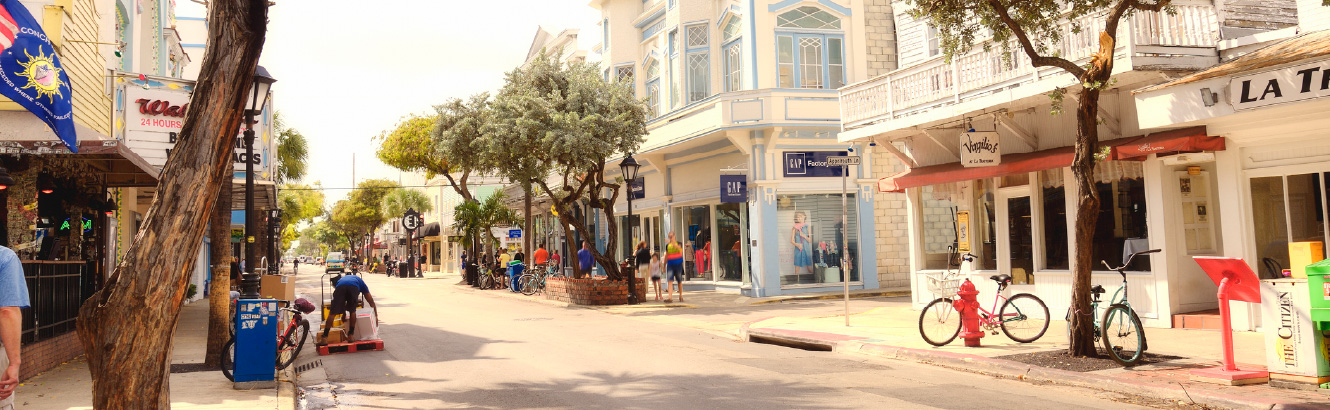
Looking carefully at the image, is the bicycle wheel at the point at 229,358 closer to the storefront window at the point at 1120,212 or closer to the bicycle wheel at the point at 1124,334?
the bicycle wheel at the point at 1124,334

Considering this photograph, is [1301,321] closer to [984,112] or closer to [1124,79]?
[1124,79]

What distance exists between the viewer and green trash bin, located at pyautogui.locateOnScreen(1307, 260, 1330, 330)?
7.37 meters

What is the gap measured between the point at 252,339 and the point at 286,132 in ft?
134

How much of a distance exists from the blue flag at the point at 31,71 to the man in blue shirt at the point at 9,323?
655 centimetres

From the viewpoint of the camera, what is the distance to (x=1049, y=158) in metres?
13.7

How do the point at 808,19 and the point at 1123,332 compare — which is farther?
the point at 808,19

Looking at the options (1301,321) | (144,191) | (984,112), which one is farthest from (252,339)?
(144,191)

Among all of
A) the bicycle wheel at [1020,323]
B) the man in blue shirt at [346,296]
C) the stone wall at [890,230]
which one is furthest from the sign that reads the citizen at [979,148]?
the stone wall at [890,230]

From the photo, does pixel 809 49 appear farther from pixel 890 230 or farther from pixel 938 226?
pixel 938 226

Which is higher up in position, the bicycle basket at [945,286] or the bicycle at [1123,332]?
the bicycle basket at [945,286]

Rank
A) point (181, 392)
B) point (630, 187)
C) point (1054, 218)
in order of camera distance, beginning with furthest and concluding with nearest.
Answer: point (630, 187)
point (1054, 218)
point (181, 392)

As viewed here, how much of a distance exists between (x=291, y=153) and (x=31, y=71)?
3827cm

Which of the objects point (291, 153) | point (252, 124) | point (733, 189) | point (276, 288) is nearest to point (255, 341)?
point (252, 124)

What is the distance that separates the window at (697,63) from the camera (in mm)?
24969
